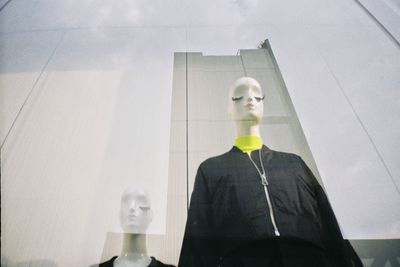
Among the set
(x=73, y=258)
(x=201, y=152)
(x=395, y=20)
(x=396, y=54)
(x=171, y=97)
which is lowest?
(x=73, y=258)

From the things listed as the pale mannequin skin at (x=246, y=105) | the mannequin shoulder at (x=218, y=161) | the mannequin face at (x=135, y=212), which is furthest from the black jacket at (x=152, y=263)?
the pale mannequin skin at (x=246, y=105)

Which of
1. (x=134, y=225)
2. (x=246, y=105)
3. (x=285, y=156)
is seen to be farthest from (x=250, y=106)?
(x=134, y=225)

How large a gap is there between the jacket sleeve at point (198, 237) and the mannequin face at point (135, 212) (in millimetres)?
192

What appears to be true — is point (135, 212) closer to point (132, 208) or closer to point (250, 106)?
point (132, 208)

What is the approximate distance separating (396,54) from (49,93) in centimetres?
203

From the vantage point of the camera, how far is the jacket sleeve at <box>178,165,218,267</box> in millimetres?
1029

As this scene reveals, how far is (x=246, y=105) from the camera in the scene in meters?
1.36

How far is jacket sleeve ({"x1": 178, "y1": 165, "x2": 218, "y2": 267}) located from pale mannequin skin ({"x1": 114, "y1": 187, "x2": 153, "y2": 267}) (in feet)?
0.58

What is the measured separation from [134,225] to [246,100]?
82 cm

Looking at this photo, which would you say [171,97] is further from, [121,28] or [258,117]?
[121,28]

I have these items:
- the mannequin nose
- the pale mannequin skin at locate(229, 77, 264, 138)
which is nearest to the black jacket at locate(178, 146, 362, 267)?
the pale mannequin skin at locate(229, 77, 264, 138)

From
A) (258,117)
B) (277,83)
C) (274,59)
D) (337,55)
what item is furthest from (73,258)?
(337,55)

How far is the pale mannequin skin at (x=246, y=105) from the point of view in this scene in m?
1.32

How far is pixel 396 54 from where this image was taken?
1.56 m
